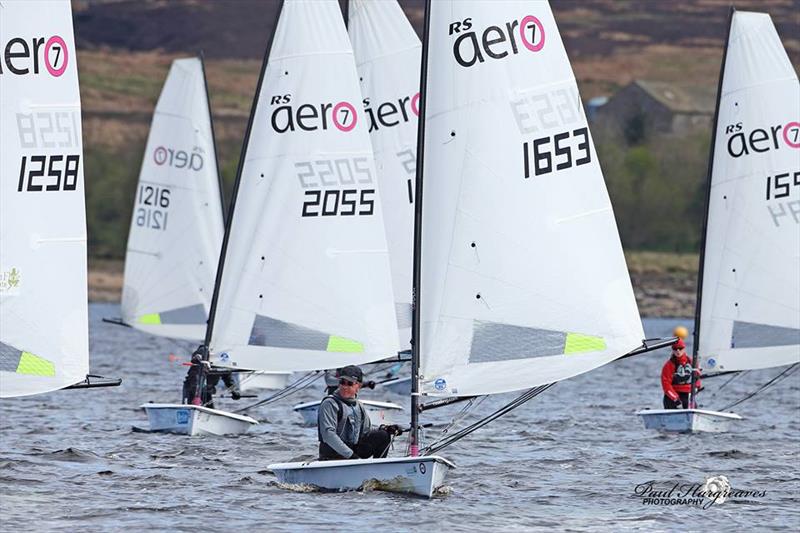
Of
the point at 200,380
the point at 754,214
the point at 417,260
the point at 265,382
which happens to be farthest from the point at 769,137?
the point at 417,260

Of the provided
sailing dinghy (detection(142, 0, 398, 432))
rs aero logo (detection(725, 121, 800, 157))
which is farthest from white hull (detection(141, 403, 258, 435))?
rs aero logo (detection(725, 121, 800, 157))

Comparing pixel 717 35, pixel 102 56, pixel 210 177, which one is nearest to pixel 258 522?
pixel 210 177

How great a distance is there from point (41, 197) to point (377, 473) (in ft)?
13.8

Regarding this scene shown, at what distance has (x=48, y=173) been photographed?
15.9m

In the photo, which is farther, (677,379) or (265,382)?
(265,382)

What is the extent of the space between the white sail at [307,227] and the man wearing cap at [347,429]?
16.4ft

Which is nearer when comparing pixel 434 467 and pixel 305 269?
pixel 434 467

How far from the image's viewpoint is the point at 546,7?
16.0 metres

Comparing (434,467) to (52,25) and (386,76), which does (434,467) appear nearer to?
(52,25)

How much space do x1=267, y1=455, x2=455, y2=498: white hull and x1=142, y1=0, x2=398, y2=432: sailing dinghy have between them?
4.99 m

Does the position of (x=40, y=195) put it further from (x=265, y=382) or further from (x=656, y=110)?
(x=656, y=110)

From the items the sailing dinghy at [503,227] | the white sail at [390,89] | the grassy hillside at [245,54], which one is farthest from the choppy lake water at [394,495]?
the grassy hillside at [245,54]

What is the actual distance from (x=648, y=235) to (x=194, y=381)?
7418cm

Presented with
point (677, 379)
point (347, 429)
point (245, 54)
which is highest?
point (245, 54)
